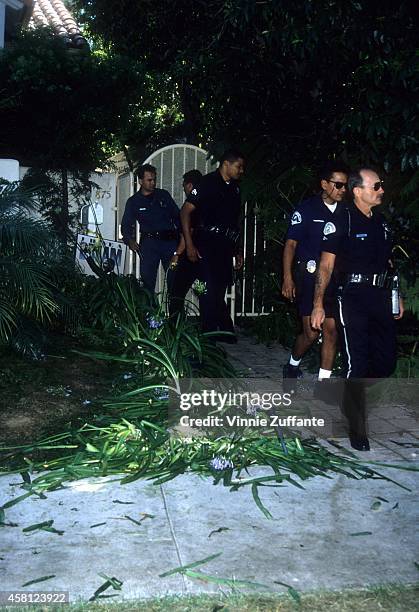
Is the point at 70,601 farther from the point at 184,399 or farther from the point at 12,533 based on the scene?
the point at 184,399

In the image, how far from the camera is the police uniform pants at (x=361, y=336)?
18.5ft

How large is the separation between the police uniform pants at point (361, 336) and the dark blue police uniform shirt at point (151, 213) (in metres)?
4.69

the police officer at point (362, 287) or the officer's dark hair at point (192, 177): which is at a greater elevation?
the officer's dark hair at point (192, 177)

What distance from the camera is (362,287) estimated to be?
18.7 feet

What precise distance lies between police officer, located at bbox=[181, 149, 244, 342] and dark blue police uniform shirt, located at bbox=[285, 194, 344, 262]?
3.61 feet

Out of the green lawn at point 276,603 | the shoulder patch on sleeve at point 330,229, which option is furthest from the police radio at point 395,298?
the green lawn at point 276,603

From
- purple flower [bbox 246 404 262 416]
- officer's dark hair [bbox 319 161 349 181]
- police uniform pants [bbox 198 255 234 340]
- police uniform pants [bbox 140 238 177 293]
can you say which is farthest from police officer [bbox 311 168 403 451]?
police uniform pants [bbox 140 238 177 293]

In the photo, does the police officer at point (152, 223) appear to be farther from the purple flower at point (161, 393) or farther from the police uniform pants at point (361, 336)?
the police uniform pants at point (361, 336)

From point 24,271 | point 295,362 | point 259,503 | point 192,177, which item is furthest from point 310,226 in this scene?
point 192,177

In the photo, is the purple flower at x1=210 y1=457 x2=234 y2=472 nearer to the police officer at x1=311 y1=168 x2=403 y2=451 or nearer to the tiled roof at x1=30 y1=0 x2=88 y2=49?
the police officer at x1=311 y1=168 x2=403 y2=451

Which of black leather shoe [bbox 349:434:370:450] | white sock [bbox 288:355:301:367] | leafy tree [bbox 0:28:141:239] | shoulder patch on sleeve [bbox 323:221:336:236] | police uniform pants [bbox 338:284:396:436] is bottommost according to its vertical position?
black leather shoe [bbox 349:434:370:450]

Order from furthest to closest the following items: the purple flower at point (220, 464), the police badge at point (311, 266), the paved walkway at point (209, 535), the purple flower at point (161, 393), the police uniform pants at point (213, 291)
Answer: the police uniform pants at point (213, 291) → the police badge at point (311, 266) → the purple flower at point (161, 393) → the purple flower at point (220, 464) → the paved walkway at point (209, 535)

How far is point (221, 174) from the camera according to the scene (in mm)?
8078

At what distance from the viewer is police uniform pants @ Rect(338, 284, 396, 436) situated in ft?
18.5
